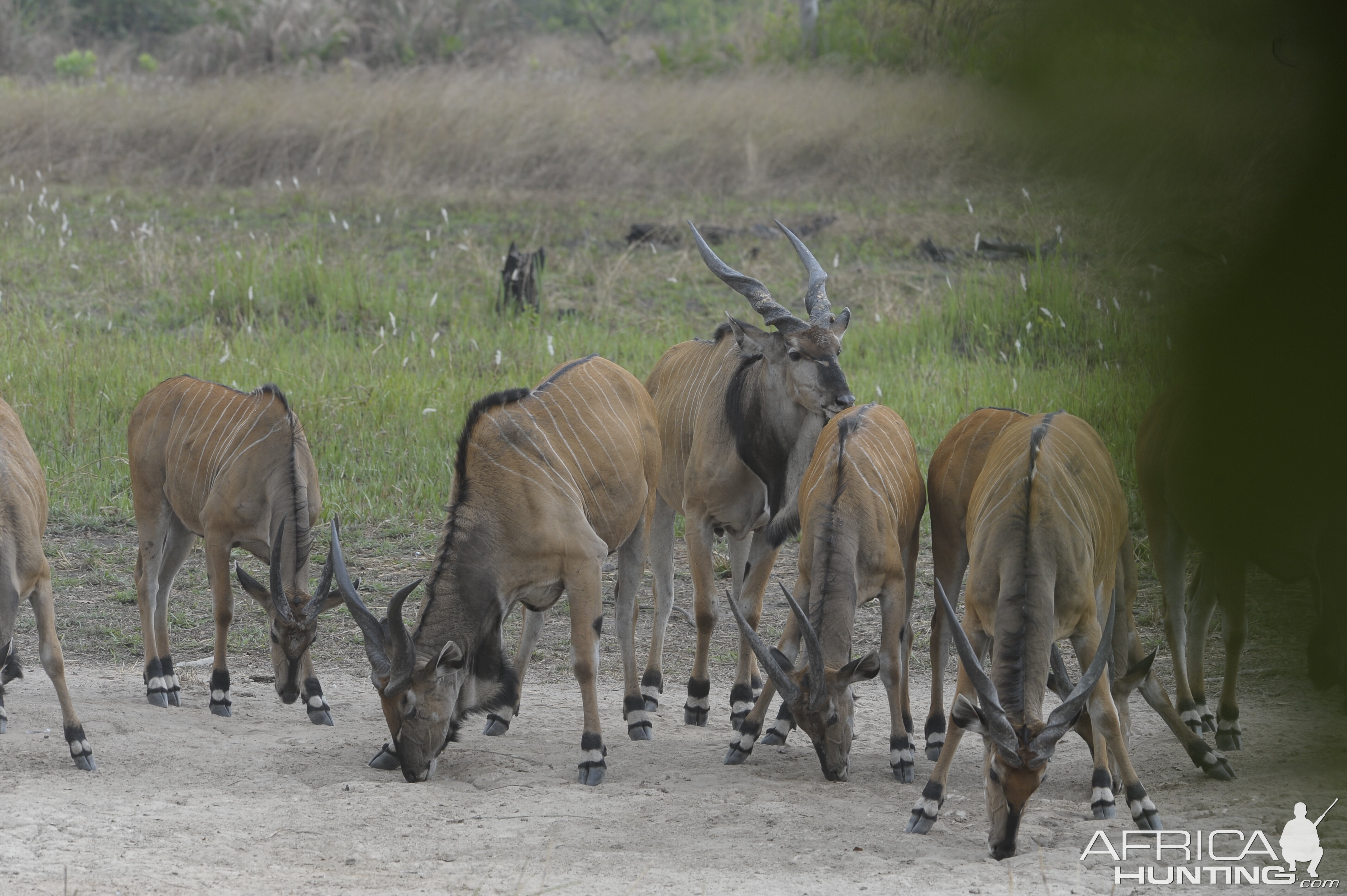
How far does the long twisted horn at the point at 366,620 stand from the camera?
489 centimetres

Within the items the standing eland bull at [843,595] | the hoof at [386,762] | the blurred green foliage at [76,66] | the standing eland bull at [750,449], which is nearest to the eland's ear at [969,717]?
the standing eland bull at [843,595]

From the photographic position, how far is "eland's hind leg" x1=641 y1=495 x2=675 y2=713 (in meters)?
6.32

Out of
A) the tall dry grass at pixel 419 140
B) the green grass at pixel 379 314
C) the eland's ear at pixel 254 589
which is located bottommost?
the eland's ear at pixel 254 589

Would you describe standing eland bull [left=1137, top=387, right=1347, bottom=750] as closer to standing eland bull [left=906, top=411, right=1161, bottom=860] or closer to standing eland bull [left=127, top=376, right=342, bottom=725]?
standing eland bull [left=906, top=411, right=1161, bottom=860]

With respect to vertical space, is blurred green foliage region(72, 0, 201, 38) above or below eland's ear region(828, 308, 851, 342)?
above

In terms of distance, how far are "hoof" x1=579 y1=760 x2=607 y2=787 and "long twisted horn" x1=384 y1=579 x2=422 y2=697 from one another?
0.74 metres

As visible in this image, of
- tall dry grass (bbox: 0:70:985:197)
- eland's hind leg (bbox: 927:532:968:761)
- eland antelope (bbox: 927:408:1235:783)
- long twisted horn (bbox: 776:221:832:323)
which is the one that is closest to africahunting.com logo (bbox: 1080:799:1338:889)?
Result: eland antelope (bbox: 927:408:1235:783)

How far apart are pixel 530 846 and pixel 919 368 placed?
22.2ft

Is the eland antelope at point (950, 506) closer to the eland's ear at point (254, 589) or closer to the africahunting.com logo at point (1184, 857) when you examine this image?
→ the africahunting.com logo at point (1184, 857)

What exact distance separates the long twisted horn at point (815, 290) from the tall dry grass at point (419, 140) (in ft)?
32.3

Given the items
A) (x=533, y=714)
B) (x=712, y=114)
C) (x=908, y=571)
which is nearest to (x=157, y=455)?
(x=533, y=714)

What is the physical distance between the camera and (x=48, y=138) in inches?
687

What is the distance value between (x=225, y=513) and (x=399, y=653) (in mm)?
1613

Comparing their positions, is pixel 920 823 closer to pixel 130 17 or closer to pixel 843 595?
pixel 843 595
